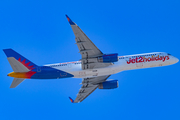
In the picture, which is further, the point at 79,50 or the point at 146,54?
the point at 146,54

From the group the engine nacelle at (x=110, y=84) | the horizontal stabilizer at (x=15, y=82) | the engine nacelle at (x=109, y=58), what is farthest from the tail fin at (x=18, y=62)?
the engine nacelle at (x=110, y=84)

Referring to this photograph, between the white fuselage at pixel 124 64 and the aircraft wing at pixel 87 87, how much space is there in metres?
6.66

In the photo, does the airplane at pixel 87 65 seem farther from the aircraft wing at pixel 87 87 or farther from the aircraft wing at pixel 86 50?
the aircraft wing at pixel 87 87

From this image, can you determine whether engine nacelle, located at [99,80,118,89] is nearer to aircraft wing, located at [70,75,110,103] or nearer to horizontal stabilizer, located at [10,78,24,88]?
aircraft wing, located at [70,75,110,103]

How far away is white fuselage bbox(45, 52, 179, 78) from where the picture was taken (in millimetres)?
45875

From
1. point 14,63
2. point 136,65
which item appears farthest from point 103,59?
point 14,63

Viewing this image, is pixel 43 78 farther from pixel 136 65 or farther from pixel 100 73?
pixel 136 65

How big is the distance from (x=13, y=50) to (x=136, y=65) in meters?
23.9

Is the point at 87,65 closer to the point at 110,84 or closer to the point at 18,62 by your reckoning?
the point at 110,84

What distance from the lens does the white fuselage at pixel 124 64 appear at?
4588 cm

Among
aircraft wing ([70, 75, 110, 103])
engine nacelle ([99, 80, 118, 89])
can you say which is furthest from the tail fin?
engine nacelle ([99, 80, 118, 89])

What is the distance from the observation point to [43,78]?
45.7m

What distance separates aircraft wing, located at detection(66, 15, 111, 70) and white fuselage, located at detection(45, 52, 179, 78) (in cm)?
111

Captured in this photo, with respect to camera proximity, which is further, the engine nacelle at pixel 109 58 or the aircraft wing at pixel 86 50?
the engine nacelle at pixel 109 58
